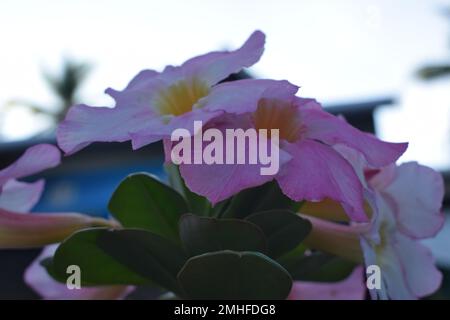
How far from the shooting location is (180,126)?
0.37 metres

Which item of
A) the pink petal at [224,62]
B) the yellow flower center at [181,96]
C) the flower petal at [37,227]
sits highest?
the pink petal at [224,62]

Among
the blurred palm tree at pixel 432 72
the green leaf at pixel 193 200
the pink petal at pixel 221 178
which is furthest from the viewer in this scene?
the blurred palm tree at pixel 432 72

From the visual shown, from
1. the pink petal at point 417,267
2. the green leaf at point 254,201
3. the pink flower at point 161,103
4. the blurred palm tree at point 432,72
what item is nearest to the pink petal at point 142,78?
the pink flower at point 161,103

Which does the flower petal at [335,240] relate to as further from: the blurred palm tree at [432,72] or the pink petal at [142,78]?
the blurred palm tree at [432,72]

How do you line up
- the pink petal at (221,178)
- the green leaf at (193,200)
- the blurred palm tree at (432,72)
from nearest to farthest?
the pink petal at (221,178) → the green leaf at (193,200) → the blurred palm tree at (432,72)

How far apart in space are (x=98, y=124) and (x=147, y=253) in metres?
0.09

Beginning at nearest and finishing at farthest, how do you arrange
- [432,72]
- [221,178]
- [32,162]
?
[221,178] < [32,162] < [432,72]

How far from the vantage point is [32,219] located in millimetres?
490

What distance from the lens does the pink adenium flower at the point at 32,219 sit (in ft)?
1.53

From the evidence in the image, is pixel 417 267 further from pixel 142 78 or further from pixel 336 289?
pixel 142 78

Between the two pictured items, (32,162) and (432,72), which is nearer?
(32,162)

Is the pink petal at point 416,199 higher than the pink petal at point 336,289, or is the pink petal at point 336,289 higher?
the pink petal at point 416,199

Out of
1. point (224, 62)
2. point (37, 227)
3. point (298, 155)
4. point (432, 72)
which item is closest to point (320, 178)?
point (298, 155)

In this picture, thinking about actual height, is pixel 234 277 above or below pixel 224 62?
below
